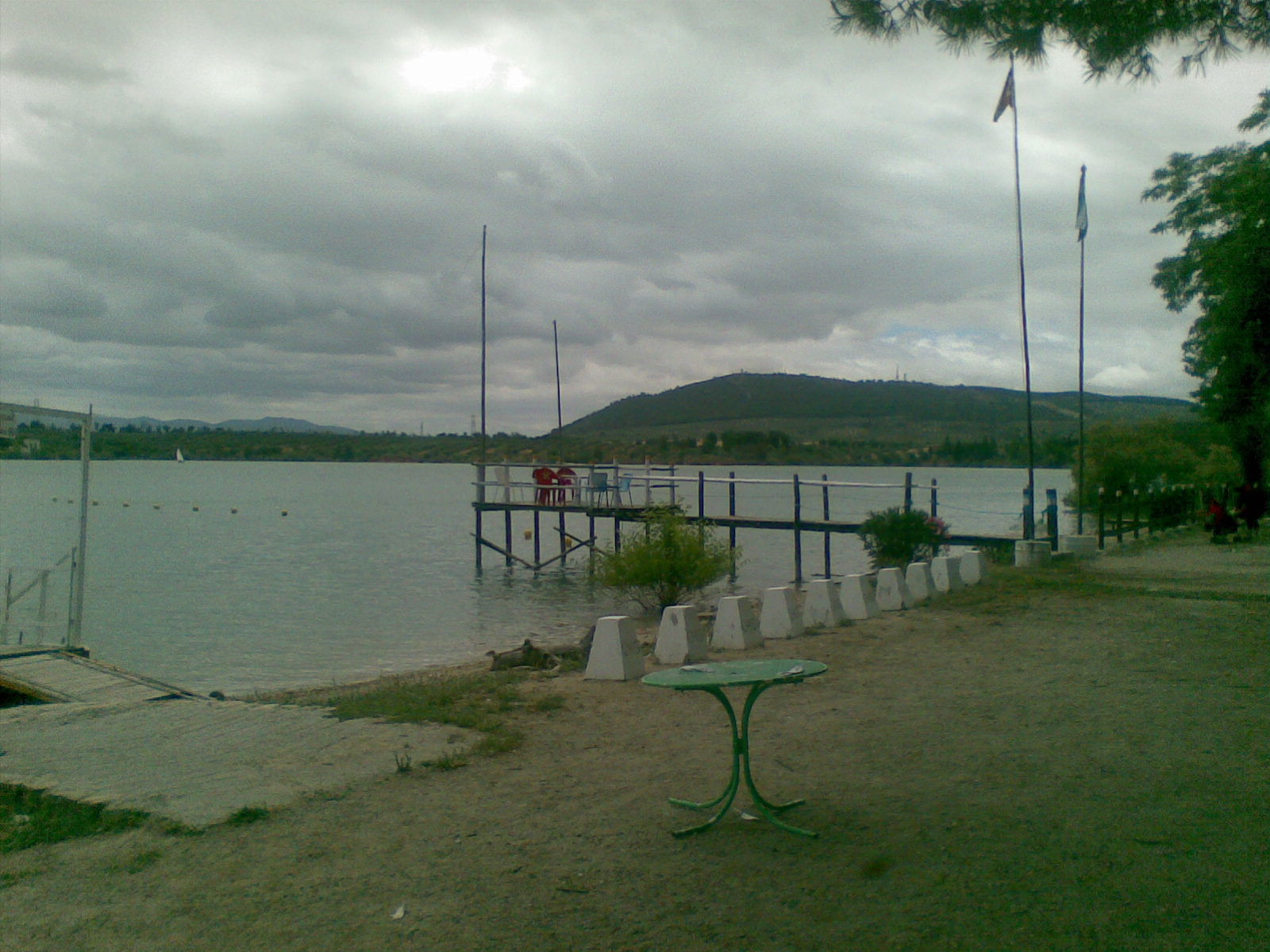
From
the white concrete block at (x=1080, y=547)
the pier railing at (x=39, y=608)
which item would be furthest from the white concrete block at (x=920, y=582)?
the pier railing at (x=39, y=608)

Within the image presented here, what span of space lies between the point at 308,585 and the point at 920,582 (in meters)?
22.0

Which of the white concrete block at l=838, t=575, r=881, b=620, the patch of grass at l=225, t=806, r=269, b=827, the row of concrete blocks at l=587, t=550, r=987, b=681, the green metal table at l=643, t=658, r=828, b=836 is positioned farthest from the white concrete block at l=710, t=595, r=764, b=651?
the patch of grass at l=225, t=806, r=269, b=827

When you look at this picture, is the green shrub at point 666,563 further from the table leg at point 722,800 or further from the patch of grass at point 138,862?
the patch of grass at point 138,862

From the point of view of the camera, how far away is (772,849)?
15.4 feet

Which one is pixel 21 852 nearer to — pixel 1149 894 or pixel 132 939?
pixel 132 939

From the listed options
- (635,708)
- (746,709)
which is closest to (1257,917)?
(746,709)

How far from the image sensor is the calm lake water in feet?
62.5

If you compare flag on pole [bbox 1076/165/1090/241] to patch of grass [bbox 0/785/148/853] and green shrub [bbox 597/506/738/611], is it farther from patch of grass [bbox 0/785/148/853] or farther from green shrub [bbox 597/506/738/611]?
patch of grass [bbox 0/785/148/853]

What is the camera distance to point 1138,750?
6.16 m

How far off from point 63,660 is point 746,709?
10696 mm

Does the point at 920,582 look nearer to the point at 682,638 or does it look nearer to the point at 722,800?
the point at 682,638

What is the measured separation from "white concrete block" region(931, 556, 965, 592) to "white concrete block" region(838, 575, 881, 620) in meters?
2.19

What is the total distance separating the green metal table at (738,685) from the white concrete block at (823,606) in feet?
22.9

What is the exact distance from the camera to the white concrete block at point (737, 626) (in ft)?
35.7
